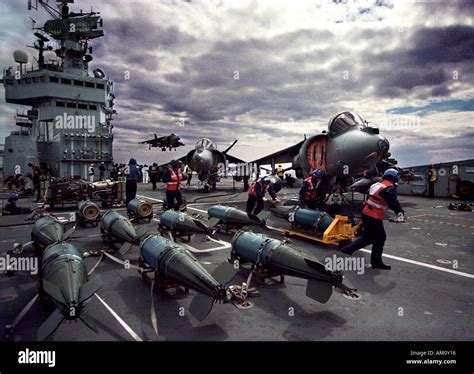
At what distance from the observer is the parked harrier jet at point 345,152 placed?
11.6m

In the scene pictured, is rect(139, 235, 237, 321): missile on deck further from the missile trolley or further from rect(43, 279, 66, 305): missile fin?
the missile trolley

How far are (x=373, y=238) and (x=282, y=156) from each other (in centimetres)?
1742

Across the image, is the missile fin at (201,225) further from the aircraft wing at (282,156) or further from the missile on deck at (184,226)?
the aircraft wing at (282,156)

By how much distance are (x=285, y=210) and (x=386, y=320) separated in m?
6.44

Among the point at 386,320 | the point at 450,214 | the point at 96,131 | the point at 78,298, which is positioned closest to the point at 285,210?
the point at 386,320

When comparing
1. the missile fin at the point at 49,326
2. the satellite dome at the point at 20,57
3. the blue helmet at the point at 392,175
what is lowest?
the missile fin at the point at 49,326

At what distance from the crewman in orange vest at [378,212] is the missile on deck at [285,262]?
8.18 feet

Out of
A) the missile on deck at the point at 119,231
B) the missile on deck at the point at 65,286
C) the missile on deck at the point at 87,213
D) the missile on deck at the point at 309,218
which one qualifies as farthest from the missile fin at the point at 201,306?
the missile on deck at the point at 87,213

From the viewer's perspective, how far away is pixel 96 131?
37188 millimetres

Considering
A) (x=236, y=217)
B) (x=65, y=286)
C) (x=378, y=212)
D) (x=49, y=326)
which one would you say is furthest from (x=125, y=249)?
(x=378, y=212)

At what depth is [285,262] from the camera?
553 cm

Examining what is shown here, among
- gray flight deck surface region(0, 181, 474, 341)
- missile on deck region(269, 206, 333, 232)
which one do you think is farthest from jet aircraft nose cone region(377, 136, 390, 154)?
gray flight deck surface region(0, 181, 474, 341)

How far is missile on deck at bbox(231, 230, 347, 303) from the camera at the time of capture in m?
4.80

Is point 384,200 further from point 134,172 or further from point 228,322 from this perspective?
point 134,172
